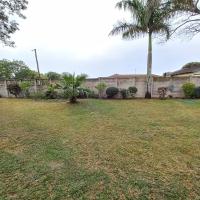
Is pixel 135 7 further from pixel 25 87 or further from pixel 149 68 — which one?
pixel 25 87

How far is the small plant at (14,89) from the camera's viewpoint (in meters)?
18.2

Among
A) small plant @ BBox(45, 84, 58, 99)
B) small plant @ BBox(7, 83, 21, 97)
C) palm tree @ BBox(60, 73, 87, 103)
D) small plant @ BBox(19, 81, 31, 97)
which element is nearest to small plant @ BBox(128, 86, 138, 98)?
palm tree @ BBox(60, 73, 87, 103)

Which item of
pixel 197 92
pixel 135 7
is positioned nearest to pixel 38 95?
pixel 135 7

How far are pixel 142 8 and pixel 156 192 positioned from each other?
1373 cm

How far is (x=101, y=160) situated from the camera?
4125mm

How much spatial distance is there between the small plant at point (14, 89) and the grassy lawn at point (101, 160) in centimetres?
1161

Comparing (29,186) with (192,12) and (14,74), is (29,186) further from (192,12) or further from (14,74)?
(14,74)

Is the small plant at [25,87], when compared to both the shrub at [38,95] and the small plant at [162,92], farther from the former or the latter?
the small plant at [162,92]

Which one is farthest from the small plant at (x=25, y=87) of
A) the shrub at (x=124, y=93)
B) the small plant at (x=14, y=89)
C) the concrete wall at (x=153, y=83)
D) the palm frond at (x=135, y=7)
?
the palm frond at (x=135, y=7)

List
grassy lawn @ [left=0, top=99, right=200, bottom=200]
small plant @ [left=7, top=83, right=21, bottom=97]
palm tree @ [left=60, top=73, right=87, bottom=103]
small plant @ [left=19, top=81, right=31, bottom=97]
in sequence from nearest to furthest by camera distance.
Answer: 1. grassy lawn @ [left=0, top=99, right=200, bottom=200]
2. palm tree @ [left=60, top=73, right=87, bottom=103]
3. small plant @ [left=19, top=81, right=31, bottom=97]
4. small plant @ [left=7, top=83, right=21, bottom=97]

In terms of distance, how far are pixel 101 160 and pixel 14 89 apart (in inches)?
637

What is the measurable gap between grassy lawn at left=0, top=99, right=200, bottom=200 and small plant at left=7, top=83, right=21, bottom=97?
11612mm

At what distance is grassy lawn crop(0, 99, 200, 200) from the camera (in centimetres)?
304

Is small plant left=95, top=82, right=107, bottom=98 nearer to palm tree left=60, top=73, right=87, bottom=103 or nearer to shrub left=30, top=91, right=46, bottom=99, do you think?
palm tree left=60, top=73, right=87, bottom=103
